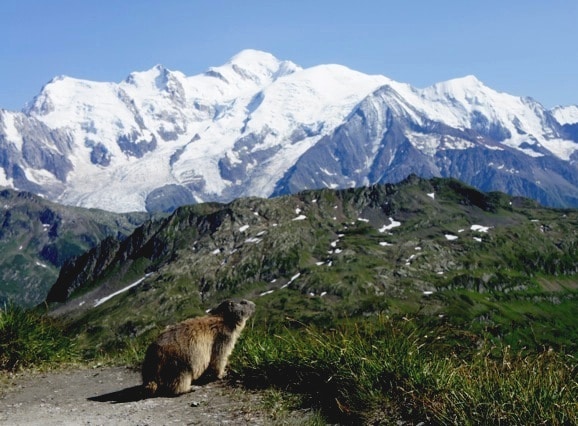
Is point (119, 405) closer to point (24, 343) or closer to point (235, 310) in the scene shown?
point (235, 310)

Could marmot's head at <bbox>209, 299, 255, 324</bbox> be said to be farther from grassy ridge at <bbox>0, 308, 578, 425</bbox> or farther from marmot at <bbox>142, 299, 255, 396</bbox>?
grassy ridge at <bbox>0, 308, 578, 425</bbox>

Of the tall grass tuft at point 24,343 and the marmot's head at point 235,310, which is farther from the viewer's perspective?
the tall grass tuft at point 24,343

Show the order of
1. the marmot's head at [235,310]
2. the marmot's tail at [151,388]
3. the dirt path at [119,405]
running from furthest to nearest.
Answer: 1. the marmot's head at [235,310]
2. the marmot's tail at [151,388]
3. the dirt path at [119,405]

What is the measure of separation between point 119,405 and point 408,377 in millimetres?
7060

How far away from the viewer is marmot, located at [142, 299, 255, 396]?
15.2 metres

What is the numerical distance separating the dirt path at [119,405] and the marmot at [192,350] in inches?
14.4

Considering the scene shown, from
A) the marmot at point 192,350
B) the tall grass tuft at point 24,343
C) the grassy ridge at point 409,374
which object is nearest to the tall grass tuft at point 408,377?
the grassy ridge at point 409,374

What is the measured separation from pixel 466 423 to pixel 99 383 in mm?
12360

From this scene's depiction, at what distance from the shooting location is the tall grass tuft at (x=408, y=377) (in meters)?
10.6

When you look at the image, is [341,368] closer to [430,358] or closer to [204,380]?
[430,358]

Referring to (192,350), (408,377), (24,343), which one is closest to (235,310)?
(192,350)

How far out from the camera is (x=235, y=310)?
16.8m

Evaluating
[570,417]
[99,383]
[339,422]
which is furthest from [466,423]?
[99,383]

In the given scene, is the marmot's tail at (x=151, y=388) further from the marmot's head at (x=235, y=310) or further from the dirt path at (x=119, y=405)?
the marmot's head at (x=235, y=310)
